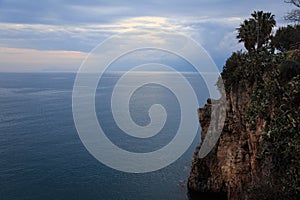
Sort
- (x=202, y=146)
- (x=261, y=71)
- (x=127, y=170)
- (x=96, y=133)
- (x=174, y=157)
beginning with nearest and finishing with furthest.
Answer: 1. (x=261, y=71)
2. (x=202, y=146)
3. (x=127, y=170)
4. (x=174, y=157)
5. (x=96, y=133)

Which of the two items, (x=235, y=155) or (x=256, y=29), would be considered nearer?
(x=235, y=155)

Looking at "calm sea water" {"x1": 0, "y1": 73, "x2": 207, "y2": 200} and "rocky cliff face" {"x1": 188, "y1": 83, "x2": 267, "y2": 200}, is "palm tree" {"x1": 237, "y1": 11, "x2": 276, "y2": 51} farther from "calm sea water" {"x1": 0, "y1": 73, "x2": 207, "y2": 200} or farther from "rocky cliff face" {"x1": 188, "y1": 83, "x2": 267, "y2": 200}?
"calm sea water" {"x1": 0, "y1": 73, "x2": 207, "y2": 200}

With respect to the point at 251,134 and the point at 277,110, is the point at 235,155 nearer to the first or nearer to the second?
the point at 251,134

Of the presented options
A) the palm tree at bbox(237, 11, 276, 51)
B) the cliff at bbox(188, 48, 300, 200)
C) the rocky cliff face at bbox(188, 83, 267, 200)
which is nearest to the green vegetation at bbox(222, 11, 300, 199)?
the cliff at bbox(188, 48, 300, 200)

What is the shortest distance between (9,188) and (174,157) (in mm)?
23315

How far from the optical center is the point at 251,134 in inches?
970

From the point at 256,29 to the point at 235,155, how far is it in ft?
49.5

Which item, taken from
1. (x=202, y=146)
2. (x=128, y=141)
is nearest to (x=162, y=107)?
(x=128, y=141)

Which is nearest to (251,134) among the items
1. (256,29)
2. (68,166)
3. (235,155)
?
(235,155)

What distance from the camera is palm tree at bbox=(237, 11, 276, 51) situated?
117 feet

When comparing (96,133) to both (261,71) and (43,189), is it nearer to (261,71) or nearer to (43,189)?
(43,189)

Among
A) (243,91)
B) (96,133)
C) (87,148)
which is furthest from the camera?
(96,133)

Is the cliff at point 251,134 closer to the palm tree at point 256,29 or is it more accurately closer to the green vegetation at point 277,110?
the green vegetation at point 277,110

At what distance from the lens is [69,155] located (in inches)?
1954
